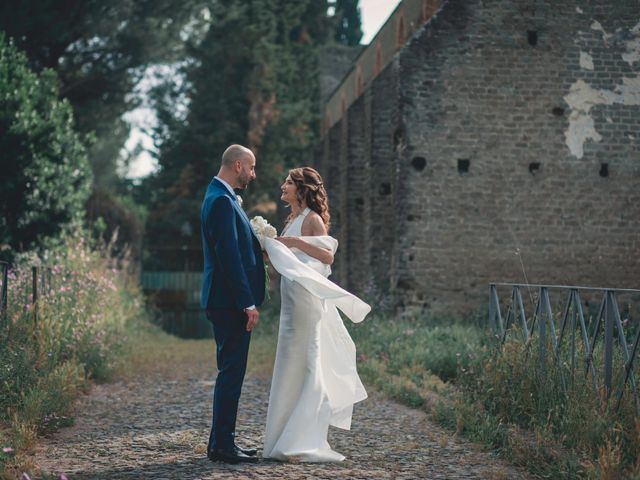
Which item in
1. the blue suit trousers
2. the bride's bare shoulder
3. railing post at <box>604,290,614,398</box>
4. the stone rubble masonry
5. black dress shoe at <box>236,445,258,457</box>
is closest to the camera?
the blue suit trousers

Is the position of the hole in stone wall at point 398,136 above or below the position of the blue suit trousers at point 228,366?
above

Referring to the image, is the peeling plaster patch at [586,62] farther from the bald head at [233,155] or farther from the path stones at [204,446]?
the bald head at [233,155]

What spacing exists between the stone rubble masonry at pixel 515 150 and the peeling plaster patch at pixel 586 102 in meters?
0.02

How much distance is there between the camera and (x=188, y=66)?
28656 millimetres

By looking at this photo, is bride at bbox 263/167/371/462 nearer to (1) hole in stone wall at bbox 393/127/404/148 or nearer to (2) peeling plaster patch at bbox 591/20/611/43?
(1) hole in stone wall at bbox 393/127/404/148

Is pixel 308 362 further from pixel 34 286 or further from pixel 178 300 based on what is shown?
pixel 178 300

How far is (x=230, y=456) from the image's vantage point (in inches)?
209

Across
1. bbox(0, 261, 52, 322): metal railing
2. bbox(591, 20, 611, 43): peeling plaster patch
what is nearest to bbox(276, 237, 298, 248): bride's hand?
bbox(0, 261, 52, 322): metal railing

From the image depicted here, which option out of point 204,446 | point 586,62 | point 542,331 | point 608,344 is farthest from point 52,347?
point 586,62

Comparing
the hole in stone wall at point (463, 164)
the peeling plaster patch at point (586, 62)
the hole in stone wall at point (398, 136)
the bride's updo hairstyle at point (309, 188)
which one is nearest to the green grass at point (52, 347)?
the bride's updo hairstyle at point (309, 188)

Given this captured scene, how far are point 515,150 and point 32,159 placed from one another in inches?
337

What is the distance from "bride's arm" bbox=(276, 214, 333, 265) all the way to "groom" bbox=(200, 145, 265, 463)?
45cm

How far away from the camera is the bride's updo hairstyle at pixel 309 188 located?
5.84 m

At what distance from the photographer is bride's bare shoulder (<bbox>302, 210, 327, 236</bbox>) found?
5.81 metres
